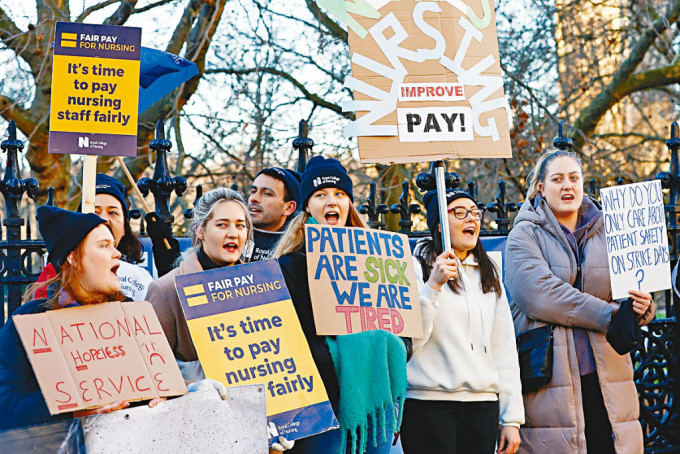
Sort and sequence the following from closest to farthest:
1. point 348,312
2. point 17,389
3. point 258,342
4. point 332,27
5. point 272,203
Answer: point 17,389
point 258,342
point 348,312
point 272,203
point 332,27

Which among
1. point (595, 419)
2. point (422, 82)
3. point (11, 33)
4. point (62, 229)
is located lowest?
point (595, 419)

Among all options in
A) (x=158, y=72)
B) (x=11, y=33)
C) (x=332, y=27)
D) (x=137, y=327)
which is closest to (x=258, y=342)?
(x=137, y=327)

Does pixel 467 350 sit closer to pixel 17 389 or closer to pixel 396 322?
pixel 396 322

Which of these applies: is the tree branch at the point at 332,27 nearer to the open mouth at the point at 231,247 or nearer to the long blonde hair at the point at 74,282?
the open mouth at the point at 231,247

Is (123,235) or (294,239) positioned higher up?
(123,235)

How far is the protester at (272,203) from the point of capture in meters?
4.95

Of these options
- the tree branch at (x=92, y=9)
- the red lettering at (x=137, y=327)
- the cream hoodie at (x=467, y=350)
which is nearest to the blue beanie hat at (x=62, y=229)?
the red lettering at (x=137, y=327)

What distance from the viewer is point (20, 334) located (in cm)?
288

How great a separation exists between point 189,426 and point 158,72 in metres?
2.74

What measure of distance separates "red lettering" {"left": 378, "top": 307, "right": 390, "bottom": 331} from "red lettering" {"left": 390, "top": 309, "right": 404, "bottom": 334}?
2 cm

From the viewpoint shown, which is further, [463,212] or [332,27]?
[332,27]

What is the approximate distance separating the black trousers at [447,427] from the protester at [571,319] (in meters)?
0.47

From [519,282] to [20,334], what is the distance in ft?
8.89

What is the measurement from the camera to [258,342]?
352cm
